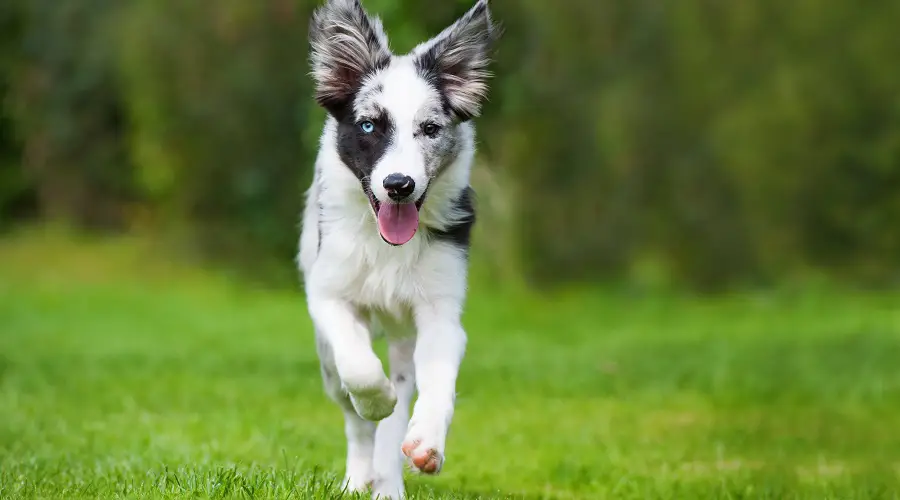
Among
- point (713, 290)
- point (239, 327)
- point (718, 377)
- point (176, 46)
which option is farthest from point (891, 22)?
point (176, 46)

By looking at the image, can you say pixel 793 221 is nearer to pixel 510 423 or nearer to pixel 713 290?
pixel 713 290

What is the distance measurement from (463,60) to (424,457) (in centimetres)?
182

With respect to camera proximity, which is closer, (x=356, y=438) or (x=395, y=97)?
(x=395, y=97)

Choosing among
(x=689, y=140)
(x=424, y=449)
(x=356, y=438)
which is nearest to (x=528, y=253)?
(x=689, y=140)

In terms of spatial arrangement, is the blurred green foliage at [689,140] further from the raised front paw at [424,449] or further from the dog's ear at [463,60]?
the raised front paw at [424,449]

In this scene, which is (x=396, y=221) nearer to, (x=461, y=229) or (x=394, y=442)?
(x=461, y=229)

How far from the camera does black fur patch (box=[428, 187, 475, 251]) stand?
18.9 ft

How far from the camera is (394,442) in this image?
5840 millimetres

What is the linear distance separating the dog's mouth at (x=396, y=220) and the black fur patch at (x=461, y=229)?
309 mm

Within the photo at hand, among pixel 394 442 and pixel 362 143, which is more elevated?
pixel 362 143

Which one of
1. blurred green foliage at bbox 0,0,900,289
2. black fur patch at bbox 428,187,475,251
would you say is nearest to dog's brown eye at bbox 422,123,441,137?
black fur patch at bbox 428,187,475,251

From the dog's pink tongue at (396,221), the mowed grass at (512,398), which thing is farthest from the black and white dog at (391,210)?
the mowed grass at (512,398)

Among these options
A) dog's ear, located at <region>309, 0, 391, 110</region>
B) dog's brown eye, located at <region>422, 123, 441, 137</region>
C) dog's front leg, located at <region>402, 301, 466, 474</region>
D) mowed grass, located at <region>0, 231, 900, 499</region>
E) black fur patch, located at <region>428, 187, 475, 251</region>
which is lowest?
mowed grass, located at <region>0, 231, 900, 499</region>

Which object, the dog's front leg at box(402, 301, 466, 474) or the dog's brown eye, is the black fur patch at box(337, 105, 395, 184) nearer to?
the dog's brown eye
